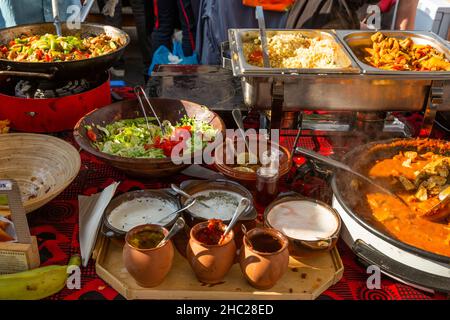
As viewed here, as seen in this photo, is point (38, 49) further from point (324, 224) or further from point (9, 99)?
point (324, 224)

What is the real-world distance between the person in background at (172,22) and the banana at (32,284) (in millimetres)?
3411

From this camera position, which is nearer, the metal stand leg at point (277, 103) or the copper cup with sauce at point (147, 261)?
the copper cup with sauce at point (147, 261)

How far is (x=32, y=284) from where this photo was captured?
52.9 inches

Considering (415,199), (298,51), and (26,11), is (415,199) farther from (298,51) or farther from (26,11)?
(26,11)

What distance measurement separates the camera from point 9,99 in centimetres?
216

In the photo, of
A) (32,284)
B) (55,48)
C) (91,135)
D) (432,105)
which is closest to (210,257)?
(32,284)

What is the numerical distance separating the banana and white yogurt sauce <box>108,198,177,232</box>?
255mm

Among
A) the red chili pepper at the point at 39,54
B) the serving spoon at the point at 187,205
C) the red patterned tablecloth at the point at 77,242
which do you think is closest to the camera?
the red patterned tablecloth at the point at 77,242

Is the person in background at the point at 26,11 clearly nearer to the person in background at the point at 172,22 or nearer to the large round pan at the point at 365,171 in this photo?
the person in background at the point at 172,22

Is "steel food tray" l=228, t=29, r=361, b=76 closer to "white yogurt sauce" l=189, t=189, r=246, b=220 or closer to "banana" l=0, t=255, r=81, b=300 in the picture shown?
"white yogurt sauce" l=189, t=189, r=246, b=220

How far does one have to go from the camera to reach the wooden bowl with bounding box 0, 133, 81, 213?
1.79 metres

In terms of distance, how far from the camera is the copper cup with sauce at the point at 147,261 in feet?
4.28

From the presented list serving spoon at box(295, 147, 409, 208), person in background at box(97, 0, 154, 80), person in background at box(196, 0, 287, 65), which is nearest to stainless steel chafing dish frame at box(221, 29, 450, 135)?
serving spoon at box(295, 147, 409, 208)

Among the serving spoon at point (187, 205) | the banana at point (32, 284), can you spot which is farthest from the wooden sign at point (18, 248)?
the serving spoon at point (187, 205)
